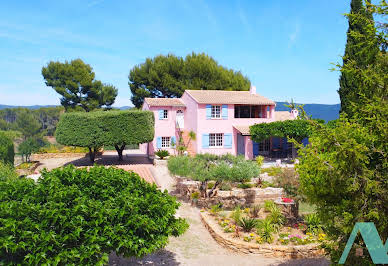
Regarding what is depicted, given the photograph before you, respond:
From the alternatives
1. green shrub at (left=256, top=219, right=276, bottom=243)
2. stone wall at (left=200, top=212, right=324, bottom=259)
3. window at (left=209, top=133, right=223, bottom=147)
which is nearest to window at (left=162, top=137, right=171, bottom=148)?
window at (left=209, top=133, right=223, bottom=147)

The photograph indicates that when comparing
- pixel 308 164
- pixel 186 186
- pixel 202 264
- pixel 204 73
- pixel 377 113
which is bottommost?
pixel 202 264

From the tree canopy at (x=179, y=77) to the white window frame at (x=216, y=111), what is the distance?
49.5 ft

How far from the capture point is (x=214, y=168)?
17.3 metres

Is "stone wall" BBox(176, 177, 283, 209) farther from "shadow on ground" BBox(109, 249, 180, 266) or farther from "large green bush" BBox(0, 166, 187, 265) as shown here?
"large green bush" BBox(0, 166, 187, 265)

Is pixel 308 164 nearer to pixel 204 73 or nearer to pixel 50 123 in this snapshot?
pixel 204 73

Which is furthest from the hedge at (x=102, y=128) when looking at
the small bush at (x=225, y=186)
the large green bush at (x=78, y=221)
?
the large green bush at (x=78, y=221)

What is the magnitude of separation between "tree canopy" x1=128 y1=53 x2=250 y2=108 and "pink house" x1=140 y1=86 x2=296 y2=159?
12537 millimetres

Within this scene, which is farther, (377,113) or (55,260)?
(55,260)

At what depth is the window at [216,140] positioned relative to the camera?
3322cm

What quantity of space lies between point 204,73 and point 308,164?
43419 mm

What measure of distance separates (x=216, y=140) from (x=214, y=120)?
2.20 m

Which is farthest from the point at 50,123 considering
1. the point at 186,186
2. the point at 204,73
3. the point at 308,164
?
the point at 308,164

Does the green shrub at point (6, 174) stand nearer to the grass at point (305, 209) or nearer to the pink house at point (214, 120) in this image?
the grass at point (305, 209)

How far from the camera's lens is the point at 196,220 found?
1547 centimetres
